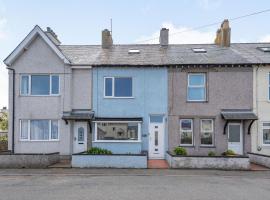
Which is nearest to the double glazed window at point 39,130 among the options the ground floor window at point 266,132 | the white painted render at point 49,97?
the white painted render at point 49,97

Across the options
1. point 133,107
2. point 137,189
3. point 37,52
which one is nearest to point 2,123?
point 37,52

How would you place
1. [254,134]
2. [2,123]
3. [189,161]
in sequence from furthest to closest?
[2,123] < [254,134] < [189,161]

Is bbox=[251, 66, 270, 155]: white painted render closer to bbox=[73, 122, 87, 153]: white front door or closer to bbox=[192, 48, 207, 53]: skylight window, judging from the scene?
bbox=[192, 48, 207, 53]: skylight window

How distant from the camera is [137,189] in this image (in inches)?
444

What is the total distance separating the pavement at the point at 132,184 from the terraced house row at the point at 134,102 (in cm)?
477

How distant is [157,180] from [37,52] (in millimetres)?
12744

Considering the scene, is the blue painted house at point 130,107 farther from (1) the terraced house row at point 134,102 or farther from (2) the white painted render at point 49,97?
(2) the white painted render at point 49,97

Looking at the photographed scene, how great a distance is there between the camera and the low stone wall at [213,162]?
16609mm

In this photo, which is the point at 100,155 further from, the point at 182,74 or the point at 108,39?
the point at 108,39

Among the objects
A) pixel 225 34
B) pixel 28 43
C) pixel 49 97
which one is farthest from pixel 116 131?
pixel 225 34

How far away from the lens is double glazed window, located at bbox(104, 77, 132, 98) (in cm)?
2127

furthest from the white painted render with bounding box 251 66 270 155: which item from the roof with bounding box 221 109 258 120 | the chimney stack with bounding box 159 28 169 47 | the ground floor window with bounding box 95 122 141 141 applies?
the ground floor window with bounding box 95 122 141 141

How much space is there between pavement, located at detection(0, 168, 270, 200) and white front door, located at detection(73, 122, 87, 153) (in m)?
4.69

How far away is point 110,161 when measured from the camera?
16.9 metres
